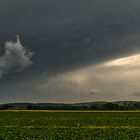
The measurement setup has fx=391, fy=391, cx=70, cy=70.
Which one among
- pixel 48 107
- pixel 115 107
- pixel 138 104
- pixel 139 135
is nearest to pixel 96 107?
pixel 115 107

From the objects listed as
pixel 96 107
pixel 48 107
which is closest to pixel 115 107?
pixel 96 107

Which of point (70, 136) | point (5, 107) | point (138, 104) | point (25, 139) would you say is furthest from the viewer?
point (138, 104)

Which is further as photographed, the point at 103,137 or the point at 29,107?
the point at 29,107

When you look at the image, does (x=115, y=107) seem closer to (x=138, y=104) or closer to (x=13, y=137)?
(x=138, y=104)

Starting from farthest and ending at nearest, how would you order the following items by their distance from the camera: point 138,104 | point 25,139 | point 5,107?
point 138,104, point 5,107, point 25,139

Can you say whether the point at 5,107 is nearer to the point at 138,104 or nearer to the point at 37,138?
the point at 138,104

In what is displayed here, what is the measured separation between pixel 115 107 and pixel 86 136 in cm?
11862

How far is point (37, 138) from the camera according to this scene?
107 ft

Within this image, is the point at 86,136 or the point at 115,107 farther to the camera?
the point at 115,107

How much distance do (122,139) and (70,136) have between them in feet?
15.0

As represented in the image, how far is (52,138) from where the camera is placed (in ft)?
107

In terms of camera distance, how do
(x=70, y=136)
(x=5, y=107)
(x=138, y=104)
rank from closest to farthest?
(x=70, y=136), (x=5, y=107), (x=138, y=104)

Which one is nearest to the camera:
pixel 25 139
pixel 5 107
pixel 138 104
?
pixel 25 139

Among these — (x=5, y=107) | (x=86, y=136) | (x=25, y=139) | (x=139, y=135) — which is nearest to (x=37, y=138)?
(x=25, y=139)
